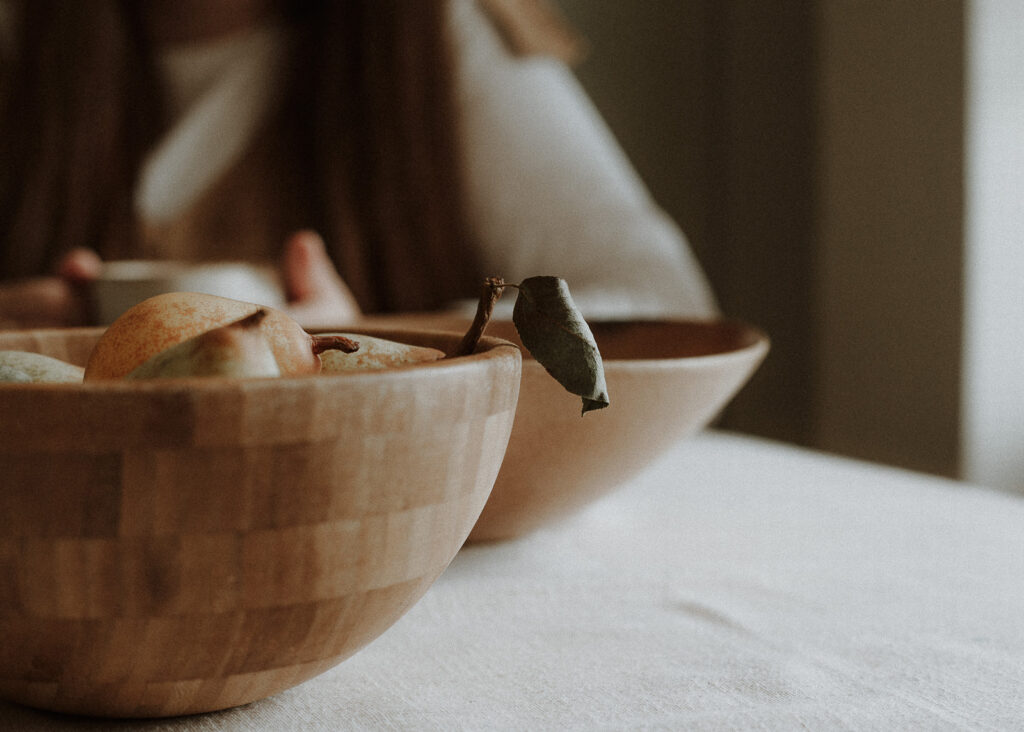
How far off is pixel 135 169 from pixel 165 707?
1.33 metres

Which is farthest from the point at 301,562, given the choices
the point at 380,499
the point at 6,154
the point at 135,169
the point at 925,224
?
the point at 6,154

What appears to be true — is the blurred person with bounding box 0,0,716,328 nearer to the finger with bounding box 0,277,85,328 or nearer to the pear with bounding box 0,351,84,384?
the finger with bounding box 0,277,85,328

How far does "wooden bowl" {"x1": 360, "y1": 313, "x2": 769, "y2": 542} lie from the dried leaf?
86mm

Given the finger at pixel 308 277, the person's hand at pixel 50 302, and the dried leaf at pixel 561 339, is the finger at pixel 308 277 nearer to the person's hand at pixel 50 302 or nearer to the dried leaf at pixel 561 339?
the person's hand at pixel 50 302

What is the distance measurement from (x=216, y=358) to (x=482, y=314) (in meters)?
0.08

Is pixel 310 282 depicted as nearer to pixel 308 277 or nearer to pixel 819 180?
pixel 308 277

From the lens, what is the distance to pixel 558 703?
0.86 ft

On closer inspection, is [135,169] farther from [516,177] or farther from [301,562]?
[301,562]

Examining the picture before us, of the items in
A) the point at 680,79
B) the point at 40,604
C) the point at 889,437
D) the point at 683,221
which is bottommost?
the point at 889,437

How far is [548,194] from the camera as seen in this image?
130cm

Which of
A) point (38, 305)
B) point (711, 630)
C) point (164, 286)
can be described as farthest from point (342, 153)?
point (711, 630)

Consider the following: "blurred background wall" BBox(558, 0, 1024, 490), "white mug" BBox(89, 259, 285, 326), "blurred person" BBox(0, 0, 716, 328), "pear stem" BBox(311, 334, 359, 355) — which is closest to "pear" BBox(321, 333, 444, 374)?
"pear stem" BBox(311, 334, 359, 355)

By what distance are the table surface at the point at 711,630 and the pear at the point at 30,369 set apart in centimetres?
9

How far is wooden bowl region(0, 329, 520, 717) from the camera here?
177 mm
